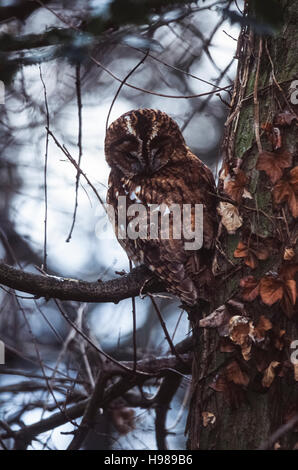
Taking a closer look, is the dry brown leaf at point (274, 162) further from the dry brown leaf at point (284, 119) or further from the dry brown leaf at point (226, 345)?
the dry brown leaf at point (226, 345)

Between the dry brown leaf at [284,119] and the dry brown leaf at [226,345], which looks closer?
the dry brown leaf at [226,345]

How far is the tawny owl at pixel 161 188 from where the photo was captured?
8.46 feet

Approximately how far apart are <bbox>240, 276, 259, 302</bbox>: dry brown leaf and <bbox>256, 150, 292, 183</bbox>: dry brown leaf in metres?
0.40

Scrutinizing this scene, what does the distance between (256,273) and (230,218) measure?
0.27m

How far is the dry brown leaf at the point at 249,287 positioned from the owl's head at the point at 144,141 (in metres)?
1.04

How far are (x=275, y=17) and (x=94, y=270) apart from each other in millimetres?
4173

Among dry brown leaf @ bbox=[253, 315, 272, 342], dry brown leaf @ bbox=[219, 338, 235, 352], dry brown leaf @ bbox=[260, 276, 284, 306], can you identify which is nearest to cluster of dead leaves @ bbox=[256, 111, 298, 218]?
dry brown leaf @ bbox=[260, 276, 284, 306]

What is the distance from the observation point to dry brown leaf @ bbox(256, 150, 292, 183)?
7.50 feet

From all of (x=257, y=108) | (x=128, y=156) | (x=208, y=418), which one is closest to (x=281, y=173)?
(x=257, y=108)

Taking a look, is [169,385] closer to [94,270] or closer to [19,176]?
[94,270]

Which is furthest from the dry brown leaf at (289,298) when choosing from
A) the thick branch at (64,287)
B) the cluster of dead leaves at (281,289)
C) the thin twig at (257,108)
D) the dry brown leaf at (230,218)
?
the thick branch at (64,287)

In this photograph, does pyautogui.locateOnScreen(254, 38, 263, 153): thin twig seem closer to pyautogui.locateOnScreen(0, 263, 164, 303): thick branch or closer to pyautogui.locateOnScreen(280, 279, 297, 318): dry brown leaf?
pyautogui.locateOnScreen(280, 279, 297, 318): dry brown leaf
